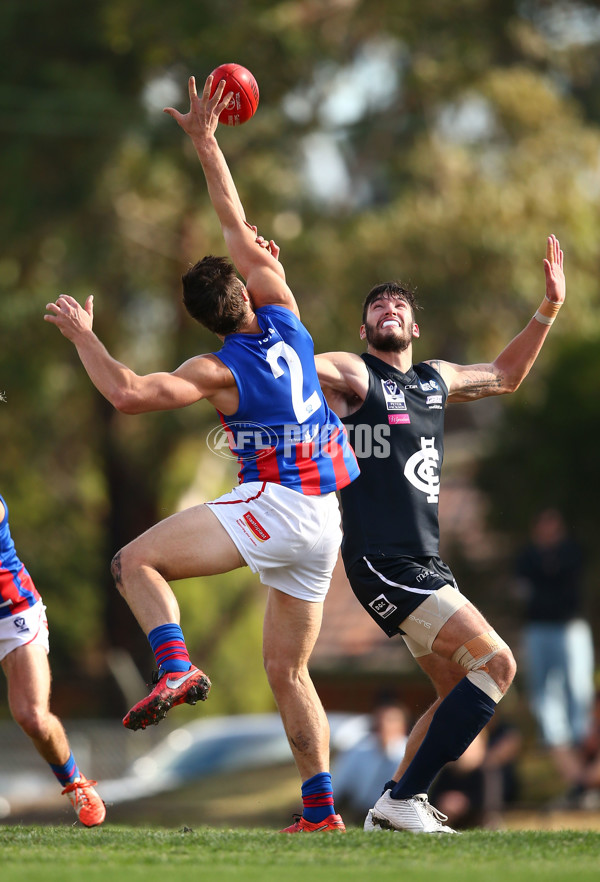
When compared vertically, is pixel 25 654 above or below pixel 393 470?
below

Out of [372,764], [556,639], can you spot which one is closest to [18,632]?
[372,764]

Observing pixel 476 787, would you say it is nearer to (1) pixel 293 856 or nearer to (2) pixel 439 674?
(2) pixel 439 674

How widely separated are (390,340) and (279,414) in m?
1.03

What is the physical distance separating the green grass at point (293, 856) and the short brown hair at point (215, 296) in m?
2.53

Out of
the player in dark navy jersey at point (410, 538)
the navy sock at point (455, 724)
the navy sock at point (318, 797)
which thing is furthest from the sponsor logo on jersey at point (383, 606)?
the navy sock at point (318, 797)

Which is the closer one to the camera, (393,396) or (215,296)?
(215,296)

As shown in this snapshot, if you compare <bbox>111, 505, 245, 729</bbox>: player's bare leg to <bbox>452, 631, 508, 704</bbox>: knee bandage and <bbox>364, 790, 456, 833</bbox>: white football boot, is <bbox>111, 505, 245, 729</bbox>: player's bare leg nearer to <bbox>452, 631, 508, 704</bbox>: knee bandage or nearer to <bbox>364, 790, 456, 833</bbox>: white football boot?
<bbox>452, 631, 508, 704</bbox>: knee bandage

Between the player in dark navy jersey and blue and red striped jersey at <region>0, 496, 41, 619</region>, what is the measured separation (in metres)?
1.85

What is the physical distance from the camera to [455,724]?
6363mm

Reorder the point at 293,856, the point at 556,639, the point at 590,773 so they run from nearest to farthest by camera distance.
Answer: the point at 293,856, the point at 590,773, the point at 556,639

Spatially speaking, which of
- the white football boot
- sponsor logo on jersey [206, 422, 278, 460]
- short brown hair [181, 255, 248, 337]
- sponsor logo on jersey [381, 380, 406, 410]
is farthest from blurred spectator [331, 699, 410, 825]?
short brown hair [181, 255, 248, 337]

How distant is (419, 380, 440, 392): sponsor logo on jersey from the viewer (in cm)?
707

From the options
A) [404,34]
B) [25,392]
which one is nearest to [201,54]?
[404,34]

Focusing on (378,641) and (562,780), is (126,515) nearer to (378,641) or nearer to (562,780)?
(378,641)
